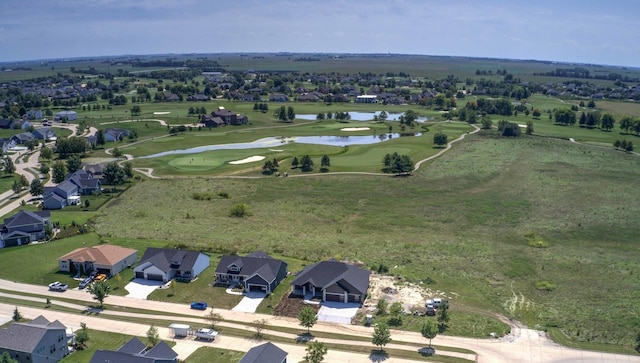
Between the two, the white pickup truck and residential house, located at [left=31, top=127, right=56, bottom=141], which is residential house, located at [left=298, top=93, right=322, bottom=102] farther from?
the white pickup truck

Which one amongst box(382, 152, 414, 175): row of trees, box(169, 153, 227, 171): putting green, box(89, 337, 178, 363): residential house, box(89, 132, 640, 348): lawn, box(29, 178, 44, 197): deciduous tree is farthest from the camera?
box(169, 153, 227, 171): putting green

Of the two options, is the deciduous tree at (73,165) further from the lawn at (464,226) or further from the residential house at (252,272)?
the residential house at (252,272)

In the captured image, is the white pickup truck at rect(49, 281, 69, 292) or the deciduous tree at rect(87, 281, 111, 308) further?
the white pickup truck at rect(49, 281, 69, 292)

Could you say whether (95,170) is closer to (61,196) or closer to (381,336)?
(61,196)

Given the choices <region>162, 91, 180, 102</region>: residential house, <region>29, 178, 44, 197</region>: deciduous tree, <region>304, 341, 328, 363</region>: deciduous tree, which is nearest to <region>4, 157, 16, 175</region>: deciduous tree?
<region>29, 178, 44, 197</region>: deciduous tree

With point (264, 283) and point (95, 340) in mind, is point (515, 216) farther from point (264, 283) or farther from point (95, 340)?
point (95, 340)

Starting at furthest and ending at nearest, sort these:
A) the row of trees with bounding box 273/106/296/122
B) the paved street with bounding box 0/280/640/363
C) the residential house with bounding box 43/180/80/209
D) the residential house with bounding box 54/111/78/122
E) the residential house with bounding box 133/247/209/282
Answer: the row of trees with bounding box 273/106/296/122 → the residential house with bounding box 54/111/78/122 → the residential house with bounding box 43/180/80/209 → the residential house with bounding box 133/247/209/282 → the paved street with bounding box 0/280/640/363
